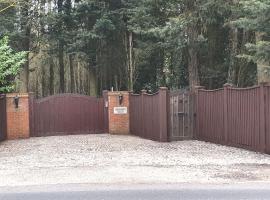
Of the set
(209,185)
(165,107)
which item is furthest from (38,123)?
(209,185)

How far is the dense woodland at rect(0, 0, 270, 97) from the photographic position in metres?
26.7

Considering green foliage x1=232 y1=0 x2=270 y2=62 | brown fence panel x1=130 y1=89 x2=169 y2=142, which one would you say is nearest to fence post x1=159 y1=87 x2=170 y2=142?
brown fence panel x1=130 y1=89 x2=169 y2=142

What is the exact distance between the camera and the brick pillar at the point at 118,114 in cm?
2716

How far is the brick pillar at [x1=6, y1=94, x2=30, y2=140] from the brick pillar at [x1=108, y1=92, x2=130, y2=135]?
394 cm

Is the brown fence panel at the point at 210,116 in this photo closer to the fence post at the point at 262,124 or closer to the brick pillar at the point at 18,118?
the fence post at the point at 262,124

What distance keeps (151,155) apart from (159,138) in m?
5.46

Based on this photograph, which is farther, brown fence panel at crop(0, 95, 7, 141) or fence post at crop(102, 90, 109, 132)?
fence post at crop(102, 90, 109, 132)

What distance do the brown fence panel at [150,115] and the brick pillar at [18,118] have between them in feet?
15.8

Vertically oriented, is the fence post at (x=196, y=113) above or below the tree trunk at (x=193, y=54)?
below

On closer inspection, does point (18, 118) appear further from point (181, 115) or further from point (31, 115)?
point (181, 115)

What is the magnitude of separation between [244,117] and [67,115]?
11230 millimetres

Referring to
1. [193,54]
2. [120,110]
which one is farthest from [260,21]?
[120,110]

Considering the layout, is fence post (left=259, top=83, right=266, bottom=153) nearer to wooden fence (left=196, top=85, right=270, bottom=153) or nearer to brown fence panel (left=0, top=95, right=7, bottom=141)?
wooden fence (left=196, top=85, right=270, bottom=153)

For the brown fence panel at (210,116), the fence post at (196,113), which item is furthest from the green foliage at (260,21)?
the fence post at (196,113)
